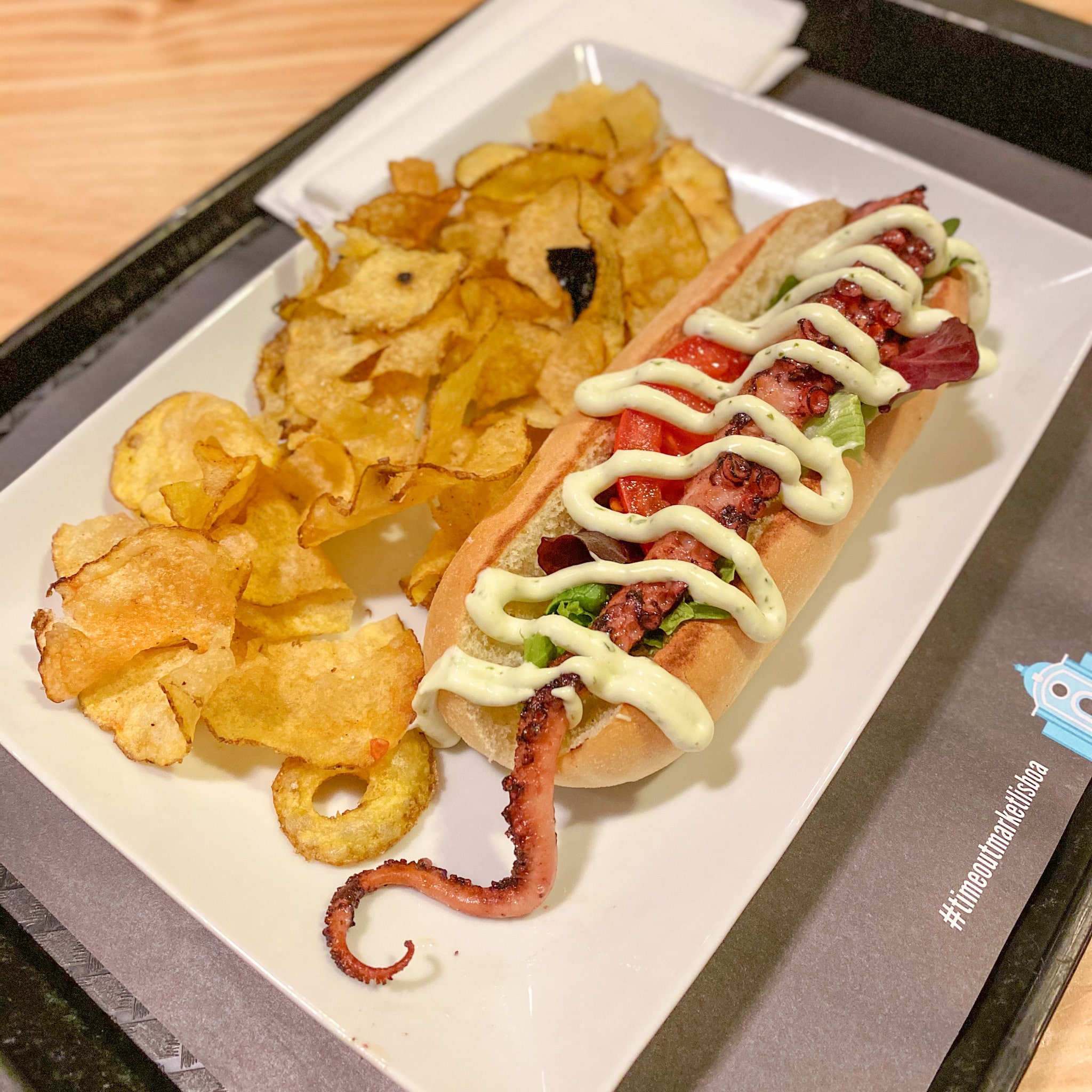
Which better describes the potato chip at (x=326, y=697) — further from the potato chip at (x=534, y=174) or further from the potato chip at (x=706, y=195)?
the potato chip at (x=706, y=195)

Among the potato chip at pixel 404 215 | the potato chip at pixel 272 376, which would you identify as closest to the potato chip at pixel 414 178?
the potato chip at pixel 404 215

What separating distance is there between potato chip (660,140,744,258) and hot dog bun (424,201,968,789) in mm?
322

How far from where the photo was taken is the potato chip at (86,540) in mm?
1812

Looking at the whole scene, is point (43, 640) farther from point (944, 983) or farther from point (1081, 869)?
point (1081, 869)

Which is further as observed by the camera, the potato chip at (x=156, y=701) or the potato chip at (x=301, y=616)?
the potato chip at (x=301, y=616)

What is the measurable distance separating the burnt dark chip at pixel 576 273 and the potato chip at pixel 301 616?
0.95 meters

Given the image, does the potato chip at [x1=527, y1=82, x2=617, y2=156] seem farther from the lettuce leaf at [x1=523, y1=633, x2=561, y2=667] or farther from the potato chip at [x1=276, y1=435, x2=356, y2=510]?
the lettuce leaf at [x1=523, y1=633, x2=561, y2=667]

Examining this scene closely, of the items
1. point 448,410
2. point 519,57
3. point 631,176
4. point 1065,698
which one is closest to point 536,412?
point 448,410

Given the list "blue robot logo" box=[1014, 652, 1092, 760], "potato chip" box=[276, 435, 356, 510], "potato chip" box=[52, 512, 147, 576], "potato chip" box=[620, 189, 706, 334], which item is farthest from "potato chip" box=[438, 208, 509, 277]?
"blue robot logo" box=[1014, 652, 1092, 760]

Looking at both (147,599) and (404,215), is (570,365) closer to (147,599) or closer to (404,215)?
(404,215)

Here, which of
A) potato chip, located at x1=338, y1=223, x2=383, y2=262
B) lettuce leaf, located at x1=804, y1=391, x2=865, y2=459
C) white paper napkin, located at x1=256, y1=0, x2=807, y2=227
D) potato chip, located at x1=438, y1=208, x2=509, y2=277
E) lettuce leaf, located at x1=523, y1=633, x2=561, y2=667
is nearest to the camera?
lettuce leaf, located at x1=523, y1=633, x2=561, y2=667

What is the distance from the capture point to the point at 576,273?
217 centimetres

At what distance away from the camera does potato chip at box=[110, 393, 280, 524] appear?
76.5 inches

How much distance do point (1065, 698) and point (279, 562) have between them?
1726mm
